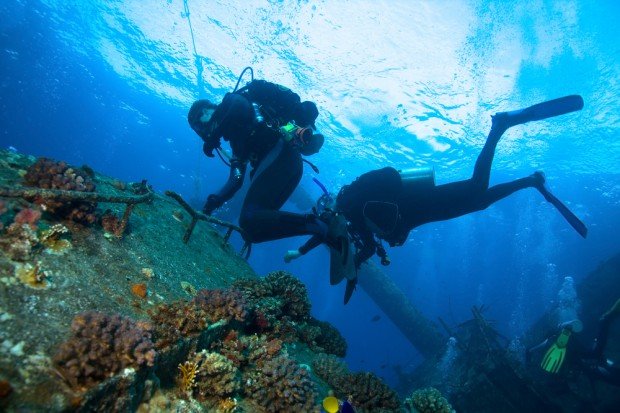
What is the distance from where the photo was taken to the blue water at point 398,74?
50.7 feet

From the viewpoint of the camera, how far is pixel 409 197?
736 centimetres

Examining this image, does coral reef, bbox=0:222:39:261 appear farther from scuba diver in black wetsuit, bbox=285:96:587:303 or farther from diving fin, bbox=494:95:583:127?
diving fin, bbox=494:95:583:127

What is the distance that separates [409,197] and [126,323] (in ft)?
20.6

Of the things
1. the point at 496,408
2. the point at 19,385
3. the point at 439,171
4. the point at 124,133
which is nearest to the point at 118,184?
the point at 19,385

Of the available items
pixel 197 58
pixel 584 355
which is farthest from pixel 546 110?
pixel 197 58

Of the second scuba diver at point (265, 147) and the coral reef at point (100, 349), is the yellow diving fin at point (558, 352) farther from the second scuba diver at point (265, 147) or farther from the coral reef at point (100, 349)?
the coral reef at point (100, 349)

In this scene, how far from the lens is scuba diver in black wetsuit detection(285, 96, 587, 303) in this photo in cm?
704

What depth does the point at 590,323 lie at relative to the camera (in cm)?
1742

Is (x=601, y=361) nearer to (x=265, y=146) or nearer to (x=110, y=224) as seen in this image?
(x=265, y=146)

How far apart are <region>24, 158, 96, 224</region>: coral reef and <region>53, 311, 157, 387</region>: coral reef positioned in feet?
5.97

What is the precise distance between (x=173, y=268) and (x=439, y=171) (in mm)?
28814

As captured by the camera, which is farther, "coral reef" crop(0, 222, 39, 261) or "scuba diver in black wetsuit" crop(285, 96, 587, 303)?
"scuba diver in black wetsuit" crop(285, 96, 587, 303)

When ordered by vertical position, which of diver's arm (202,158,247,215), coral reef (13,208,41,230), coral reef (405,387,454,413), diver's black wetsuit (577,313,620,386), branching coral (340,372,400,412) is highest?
diver's arm (202,158,247,215)

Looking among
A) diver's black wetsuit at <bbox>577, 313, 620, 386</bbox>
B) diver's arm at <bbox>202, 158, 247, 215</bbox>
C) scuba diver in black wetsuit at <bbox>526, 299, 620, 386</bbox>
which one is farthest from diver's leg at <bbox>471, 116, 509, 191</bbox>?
diver's black wetsuit at <bbox>577, 313, 620, 386</bbox>
